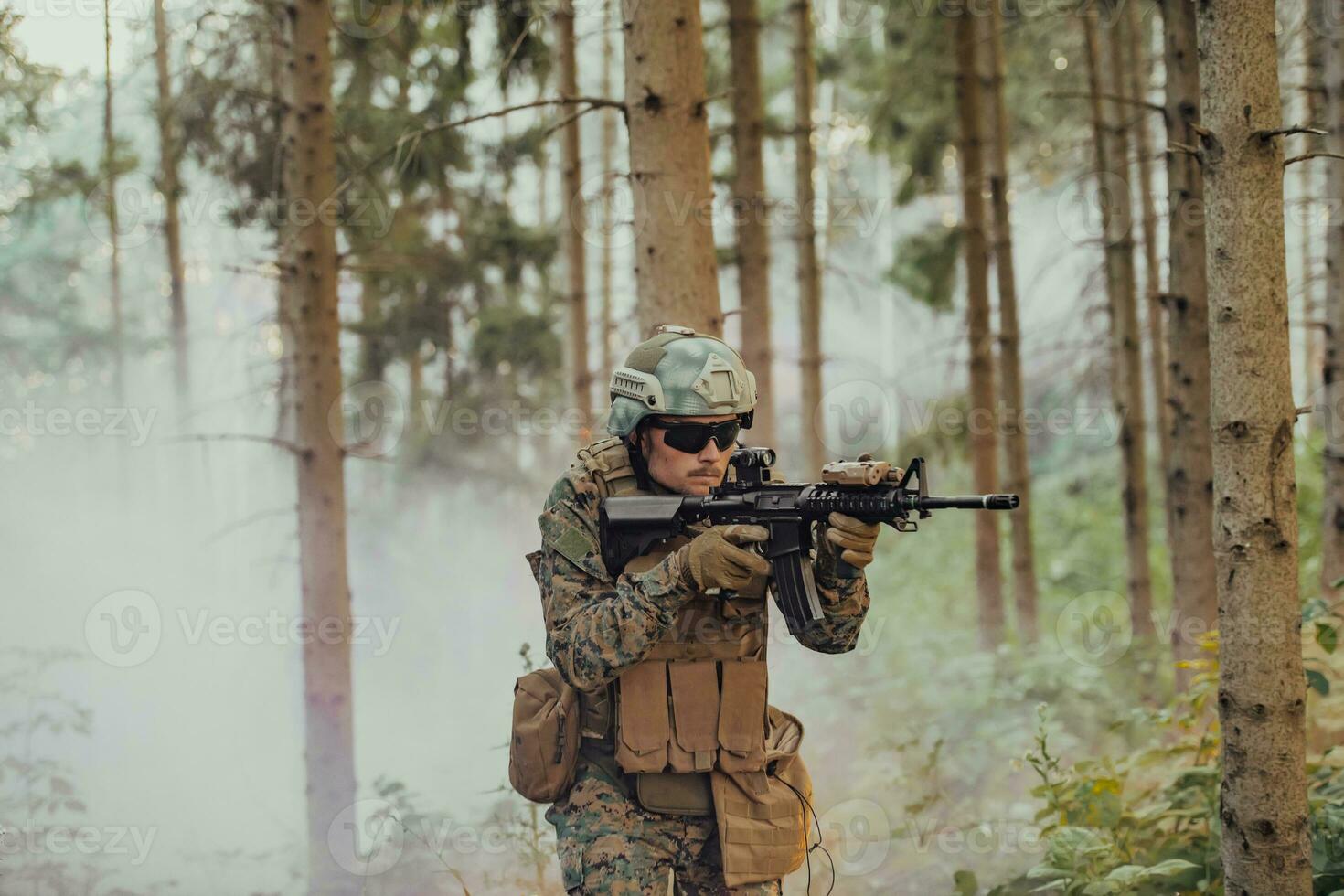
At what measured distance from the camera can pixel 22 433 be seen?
19688 millimetres

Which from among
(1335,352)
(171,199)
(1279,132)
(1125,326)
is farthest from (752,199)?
(171,199)

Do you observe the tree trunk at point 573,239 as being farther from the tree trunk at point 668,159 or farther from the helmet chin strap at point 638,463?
the helmet chin strap at point 638,463

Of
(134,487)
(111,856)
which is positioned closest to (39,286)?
(134,487)

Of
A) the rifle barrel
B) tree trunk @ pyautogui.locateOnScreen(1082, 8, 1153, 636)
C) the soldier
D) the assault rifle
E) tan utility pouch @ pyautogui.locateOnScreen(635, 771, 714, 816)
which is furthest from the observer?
tree trunk @ pyautogui.locateOnScreen(1082, 8, 1153, 636)

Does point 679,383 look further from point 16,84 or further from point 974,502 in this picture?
point 16,84

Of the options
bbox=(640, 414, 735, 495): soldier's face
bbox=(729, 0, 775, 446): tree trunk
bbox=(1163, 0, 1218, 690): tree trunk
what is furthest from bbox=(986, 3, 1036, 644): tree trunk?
bbox=(640, 414, 735, 495): soldier's face

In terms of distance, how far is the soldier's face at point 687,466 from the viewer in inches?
142

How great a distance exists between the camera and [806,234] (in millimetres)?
10906

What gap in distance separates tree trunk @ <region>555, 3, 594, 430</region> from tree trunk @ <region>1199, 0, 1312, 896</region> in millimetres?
6575

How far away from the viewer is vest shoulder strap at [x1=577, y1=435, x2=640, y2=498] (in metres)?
A: 3.64

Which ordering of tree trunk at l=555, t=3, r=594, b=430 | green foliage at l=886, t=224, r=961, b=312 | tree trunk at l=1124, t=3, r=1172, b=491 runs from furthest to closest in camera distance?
tree trunk at l=1124, t=3, r=1172, b=491
green foliage at l=886, t=224, r=961, b=312
tree trunk at l=555, t=3, r=594, b=430

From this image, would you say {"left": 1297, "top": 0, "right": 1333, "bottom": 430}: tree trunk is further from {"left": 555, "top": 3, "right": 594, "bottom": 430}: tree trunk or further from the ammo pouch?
{"left": 555, "top": 3, "right": 594, "bottom": 430}: tree trunk

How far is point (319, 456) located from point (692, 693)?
13.9 ft

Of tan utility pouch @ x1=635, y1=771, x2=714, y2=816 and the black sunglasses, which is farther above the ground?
the black sunglasses
